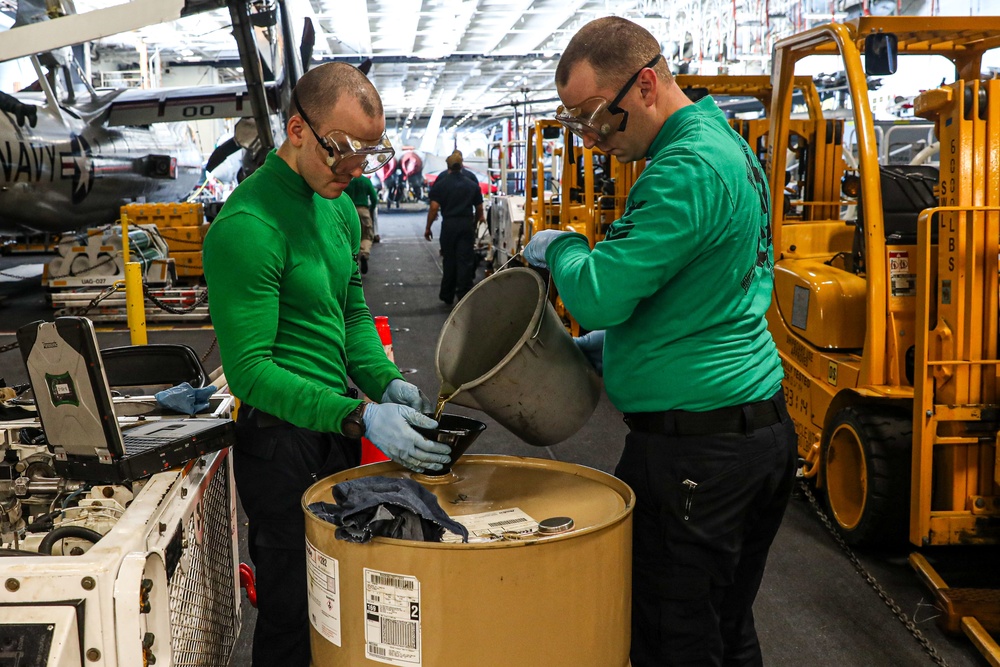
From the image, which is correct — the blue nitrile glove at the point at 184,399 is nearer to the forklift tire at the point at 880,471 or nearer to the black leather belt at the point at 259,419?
the black leather belt at the point at 259,419

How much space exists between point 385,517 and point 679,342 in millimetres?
794

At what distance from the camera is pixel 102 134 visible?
40.7 ft

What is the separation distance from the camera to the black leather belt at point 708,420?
204cm

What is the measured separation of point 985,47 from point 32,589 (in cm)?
492

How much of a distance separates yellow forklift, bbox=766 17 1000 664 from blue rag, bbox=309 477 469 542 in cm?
261

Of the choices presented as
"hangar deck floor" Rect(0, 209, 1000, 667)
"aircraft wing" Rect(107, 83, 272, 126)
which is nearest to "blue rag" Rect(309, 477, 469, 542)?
"hangar deck floor" Rect(0, 209, 1000, 667)

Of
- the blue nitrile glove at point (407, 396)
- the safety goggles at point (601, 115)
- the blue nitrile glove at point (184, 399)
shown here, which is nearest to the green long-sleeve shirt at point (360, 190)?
the blue nitrile glove at point (184, 399)

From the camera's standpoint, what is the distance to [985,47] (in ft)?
15.1

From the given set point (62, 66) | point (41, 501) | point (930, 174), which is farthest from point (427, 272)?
point (41, 501)

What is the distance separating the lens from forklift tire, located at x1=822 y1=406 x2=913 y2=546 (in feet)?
13.6

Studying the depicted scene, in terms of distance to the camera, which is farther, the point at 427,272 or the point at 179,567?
the point at 427,272

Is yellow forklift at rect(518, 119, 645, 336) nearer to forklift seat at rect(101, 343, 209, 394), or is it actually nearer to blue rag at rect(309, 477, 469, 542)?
forklift seat at rect(101, 343, 209, 394)

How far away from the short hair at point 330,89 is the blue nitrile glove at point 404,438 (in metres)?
0.74

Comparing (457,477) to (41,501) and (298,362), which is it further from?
(41,501)
